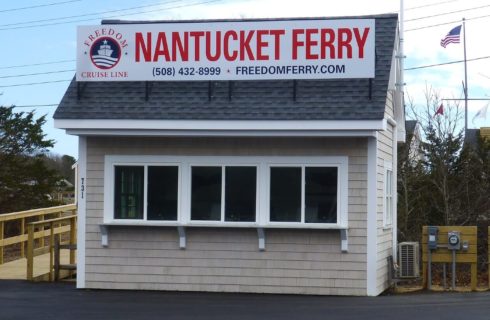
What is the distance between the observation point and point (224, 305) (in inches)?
582

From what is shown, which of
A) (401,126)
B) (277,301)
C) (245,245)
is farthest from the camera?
(401,126)

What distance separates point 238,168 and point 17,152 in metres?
20.9

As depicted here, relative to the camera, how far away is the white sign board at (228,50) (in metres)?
16.2

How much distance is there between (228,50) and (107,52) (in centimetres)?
231

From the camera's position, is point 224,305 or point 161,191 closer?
point 224,305

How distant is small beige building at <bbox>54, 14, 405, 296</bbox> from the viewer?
16078 mm

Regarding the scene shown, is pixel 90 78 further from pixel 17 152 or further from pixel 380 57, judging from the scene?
pixel 17 152

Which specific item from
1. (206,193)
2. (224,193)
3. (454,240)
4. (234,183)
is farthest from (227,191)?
(454,240)

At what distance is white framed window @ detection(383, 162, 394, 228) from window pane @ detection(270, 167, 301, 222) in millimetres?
2000

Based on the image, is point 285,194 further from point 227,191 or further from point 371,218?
point 371,218

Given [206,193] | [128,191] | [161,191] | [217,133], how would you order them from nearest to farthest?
[217,133] < [206,193] < [161,191] < [128,191]

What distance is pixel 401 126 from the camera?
1934cm

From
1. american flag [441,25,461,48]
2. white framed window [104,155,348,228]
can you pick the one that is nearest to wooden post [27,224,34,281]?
white framed window [104,155,348,228]

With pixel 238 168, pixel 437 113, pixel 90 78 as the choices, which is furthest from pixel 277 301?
pixel 437 113
